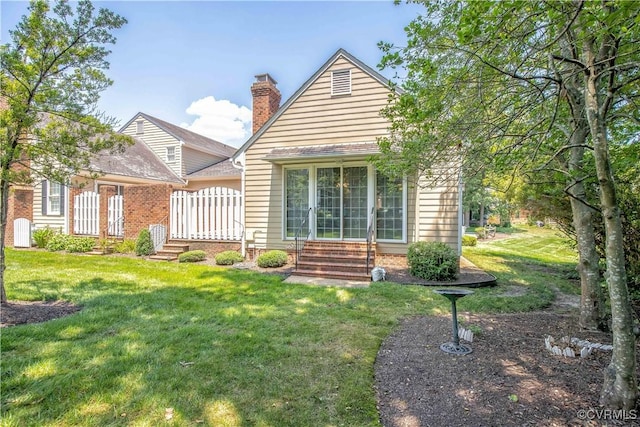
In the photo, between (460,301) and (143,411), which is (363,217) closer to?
(460,301)

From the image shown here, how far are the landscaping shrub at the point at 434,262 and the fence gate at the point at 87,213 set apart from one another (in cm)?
1164

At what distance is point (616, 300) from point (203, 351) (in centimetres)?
383

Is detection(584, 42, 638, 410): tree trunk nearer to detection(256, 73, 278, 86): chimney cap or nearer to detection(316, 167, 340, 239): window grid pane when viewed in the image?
detection(316, 167, 340, 239): window grid pane

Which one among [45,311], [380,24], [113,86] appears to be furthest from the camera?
[380,24]

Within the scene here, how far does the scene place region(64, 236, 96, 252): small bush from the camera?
11.0m

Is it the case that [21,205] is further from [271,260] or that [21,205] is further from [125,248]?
[271,260]

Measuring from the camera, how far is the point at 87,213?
479 inches

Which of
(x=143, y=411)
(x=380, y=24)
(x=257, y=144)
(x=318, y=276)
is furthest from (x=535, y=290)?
(x=257, y=144)

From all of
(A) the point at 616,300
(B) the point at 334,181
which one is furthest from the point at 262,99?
(A) the point at 616,300

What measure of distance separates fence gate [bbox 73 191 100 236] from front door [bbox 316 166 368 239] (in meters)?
8.84

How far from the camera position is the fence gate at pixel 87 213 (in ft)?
39.4

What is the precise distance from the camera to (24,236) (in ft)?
40.3

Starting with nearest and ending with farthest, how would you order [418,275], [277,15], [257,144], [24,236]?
[418,275] < [277,15] < [257,144] < [24,236]

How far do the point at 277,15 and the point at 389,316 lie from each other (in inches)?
306
